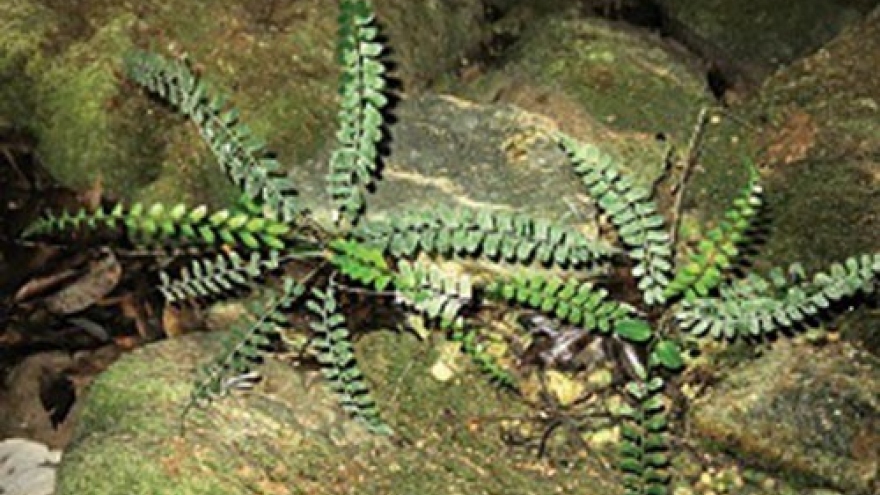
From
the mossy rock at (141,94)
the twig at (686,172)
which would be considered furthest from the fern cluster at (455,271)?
the mossy rock at (141,94)

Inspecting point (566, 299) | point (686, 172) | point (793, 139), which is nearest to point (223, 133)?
point (566, 299)

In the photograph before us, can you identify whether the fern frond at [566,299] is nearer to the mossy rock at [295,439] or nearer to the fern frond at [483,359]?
the fern frond at [483,359]

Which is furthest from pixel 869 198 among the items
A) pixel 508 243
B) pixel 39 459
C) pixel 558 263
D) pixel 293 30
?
pixel 39 459

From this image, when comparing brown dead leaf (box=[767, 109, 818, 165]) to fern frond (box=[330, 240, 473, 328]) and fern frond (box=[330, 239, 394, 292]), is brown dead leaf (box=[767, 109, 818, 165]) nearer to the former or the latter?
fern frond (box=[330, 240, 473, 328])

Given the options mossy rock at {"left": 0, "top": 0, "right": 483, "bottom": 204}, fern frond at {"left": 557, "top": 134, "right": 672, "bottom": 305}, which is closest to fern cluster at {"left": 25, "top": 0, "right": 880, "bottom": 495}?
fern frond at {"left": 557, "top": 134, "right": 672, "bottom": 305}

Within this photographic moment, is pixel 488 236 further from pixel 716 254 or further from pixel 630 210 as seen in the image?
pixel 716 254
